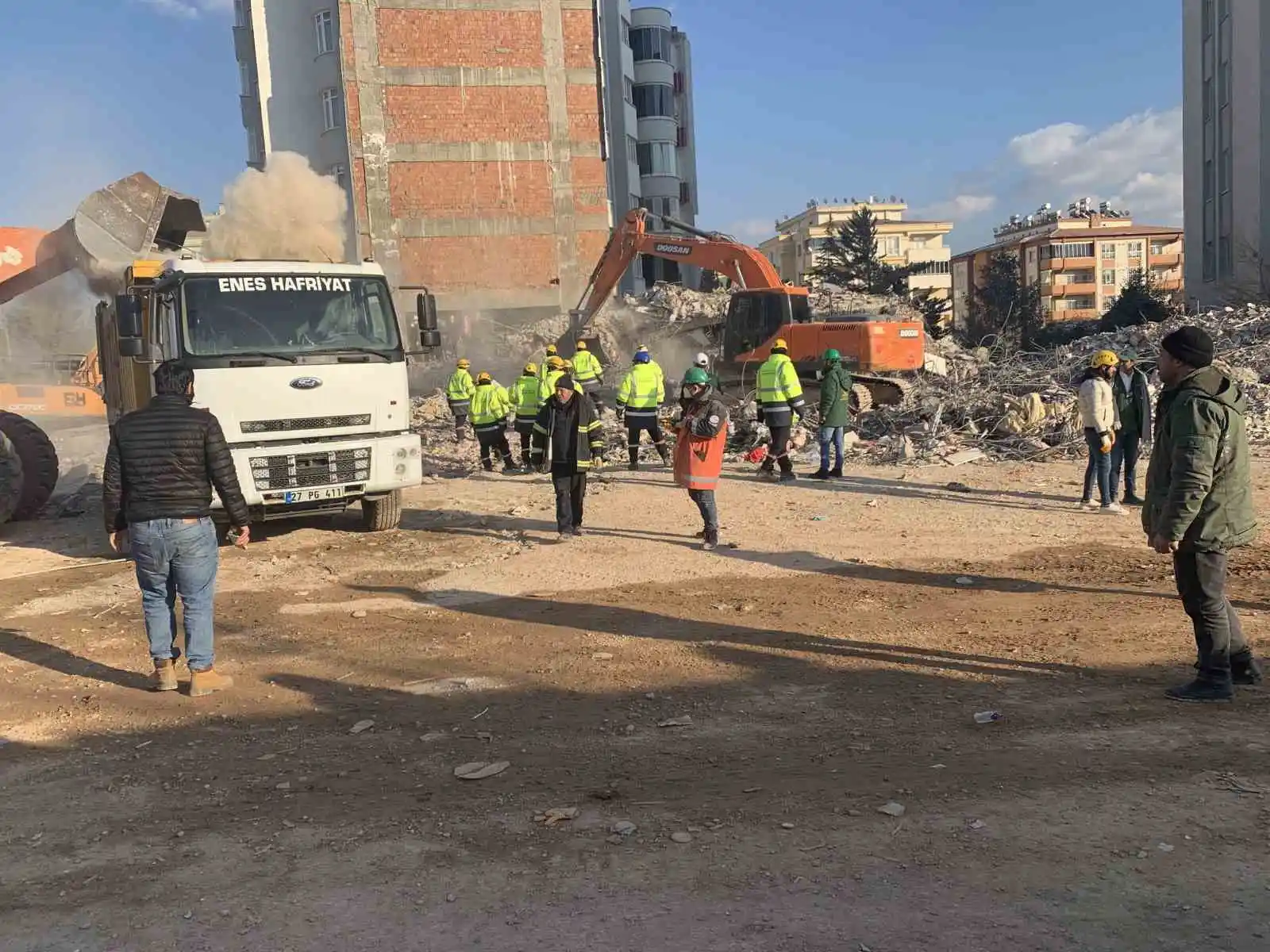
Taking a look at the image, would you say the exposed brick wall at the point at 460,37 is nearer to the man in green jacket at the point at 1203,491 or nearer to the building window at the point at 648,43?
the building window at the point at 648,43

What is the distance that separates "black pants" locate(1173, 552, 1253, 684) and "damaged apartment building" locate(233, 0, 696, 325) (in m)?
31.4

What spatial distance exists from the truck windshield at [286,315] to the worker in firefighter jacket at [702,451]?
2.97m

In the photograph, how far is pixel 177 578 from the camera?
575 cm

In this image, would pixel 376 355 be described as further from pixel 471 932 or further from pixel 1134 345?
pixel 1134 345

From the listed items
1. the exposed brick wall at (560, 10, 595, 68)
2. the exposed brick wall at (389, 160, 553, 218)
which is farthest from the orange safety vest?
the exposed brick wall at (560, 10, 595, 68)

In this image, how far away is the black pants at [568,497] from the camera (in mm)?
10062

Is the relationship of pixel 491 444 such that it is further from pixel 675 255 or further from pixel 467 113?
pixel 467 113

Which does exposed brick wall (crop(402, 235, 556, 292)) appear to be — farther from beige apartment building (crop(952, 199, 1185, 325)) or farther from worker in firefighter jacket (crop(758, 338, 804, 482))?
beige apartment building (crop(952, 199, 1185, 325))

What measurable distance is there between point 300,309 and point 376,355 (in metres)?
0.79

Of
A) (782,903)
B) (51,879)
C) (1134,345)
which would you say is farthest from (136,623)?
(1134,345)

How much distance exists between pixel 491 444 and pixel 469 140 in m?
23.0

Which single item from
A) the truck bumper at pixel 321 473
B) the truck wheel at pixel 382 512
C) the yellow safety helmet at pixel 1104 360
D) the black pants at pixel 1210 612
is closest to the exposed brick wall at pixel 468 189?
the truck wheel at pixel 382 512

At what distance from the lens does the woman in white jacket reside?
10073mm

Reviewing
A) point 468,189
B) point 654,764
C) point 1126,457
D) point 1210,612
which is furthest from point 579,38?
point 654,764
